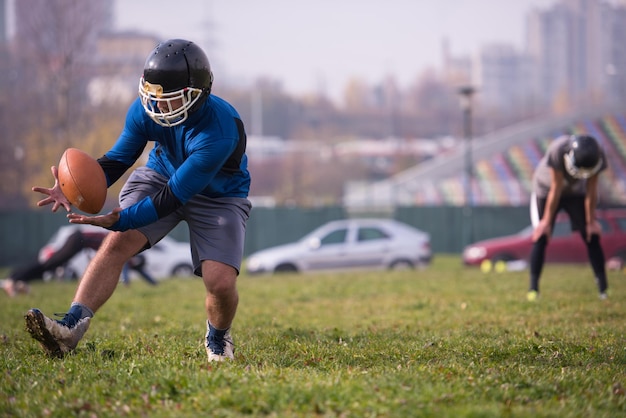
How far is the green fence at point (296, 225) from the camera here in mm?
33000

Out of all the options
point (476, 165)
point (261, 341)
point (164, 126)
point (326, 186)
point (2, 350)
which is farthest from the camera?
point (326, 186)

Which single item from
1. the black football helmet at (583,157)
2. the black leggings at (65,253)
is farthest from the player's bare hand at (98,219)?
the black leggings at (65,253)

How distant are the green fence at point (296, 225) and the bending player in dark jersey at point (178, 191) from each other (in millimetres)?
27202

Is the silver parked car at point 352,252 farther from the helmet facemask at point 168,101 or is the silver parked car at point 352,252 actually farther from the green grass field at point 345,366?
the helmet facemask at point 168,101

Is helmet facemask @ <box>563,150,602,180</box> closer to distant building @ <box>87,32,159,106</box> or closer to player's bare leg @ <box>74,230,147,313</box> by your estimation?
player's bare leg @ <box>74,230,147,313</box>

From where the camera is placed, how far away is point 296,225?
3419cm

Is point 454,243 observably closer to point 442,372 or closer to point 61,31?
point 61,31

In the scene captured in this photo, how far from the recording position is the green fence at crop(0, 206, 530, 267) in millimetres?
33000

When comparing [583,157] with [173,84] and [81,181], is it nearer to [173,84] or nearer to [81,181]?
[173,84]

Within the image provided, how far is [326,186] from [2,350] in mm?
71678

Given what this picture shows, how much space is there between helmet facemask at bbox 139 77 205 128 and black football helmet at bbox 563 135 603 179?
17.4 ft

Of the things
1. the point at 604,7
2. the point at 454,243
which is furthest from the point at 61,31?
the point at 604,7

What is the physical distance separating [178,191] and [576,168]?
Answer: 5.53 m

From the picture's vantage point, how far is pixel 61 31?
38.7 metres
